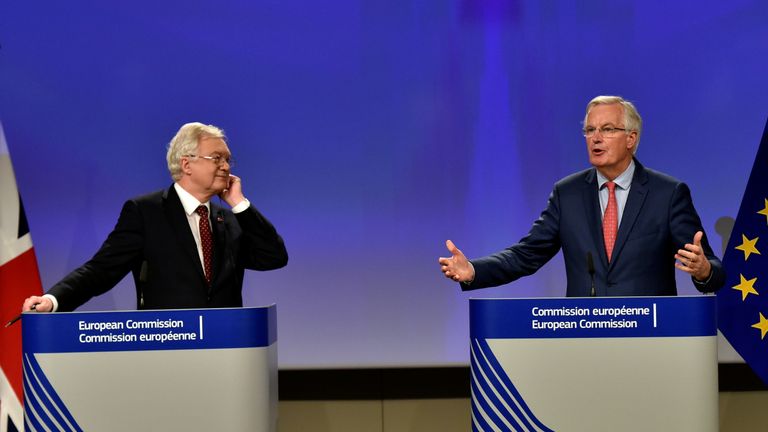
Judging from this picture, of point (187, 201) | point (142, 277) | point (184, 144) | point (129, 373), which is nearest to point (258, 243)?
point (187, 201)

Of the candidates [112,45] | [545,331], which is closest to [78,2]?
[112,45]

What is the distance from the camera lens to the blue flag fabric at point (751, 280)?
4.30m

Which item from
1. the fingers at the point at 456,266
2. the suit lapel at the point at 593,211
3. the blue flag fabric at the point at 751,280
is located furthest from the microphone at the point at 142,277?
the blue flag fabric at the point at 751,280

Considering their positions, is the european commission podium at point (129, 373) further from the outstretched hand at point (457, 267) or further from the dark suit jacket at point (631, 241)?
the dark suit jacket at point (631, 241)

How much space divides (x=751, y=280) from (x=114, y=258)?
2881 millimetres

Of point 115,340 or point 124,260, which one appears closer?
point 115,340

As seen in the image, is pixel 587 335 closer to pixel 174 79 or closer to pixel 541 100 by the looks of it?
pixel 541 100

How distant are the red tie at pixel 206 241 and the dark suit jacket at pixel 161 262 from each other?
2cm

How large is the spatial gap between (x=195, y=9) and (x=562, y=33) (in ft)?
5.97

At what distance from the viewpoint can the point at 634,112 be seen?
3.53 metres

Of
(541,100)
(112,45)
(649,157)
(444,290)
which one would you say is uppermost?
(112,45)

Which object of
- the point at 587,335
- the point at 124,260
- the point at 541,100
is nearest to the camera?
the point at 587,335

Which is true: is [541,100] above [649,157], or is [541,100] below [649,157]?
above

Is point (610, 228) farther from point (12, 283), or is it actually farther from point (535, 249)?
point (12, 283)
